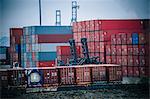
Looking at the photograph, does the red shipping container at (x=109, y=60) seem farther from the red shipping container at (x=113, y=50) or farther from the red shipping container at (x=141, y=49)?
the red shipping container at (x=141, y=49)

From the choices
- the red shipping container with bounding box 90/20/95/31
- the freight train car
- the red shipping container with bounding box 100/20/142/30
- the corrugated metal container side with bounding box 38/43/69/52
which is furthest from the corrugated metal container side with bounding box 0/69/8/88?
the red shipping container with bounding box 100/20/142/30

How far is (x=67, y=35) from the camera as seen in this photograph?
625cm

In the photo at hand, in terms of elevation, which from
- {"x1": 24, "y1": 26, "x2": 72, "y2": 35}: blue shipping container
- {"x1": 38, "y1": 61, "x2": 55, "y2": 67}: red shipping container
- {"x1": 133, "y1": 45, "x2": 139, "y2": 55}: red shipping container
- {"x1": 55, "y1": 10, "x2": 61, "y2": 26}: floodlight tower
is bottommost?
{"x1": 38, "y1": 61, "x2": 55, "y2": 67}: red shipping container

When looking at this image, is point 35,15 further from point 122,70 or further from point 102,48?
point 122,70

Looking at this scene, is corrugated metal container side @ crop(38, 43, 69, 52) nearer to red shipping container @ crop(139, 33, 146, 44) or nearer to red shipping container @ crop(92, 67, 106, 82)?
red shipping container @ crop(92, 67, 106, 82)

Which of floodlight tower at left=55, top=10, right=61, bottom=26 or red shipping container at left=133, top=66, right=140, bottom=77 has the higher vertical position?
floodlight tower at left=55, top=10, right=61, bottom=26

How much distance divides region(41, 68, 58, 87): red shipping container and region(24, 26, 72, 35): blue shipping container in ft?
2.60

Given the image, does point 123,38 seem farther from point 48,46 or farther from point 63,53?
point 48,46

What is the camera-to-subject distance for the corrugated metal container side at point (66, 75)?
246 inches

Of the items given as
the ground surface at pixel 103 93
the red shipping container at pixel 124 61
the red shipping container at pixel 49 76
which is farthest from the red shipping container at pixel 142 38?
the red shipping container at pixel 49 76

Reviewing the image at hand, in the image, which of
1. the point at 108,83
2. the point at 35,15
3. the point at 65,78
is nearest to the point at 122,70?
the point at 108,83

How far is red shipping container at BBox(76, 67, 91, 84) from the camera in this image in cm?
626

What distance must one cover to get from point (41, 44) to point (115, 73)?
1661 millimetres

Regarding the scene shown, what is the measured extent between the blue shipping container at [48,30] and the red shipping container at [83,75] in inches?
32.4
